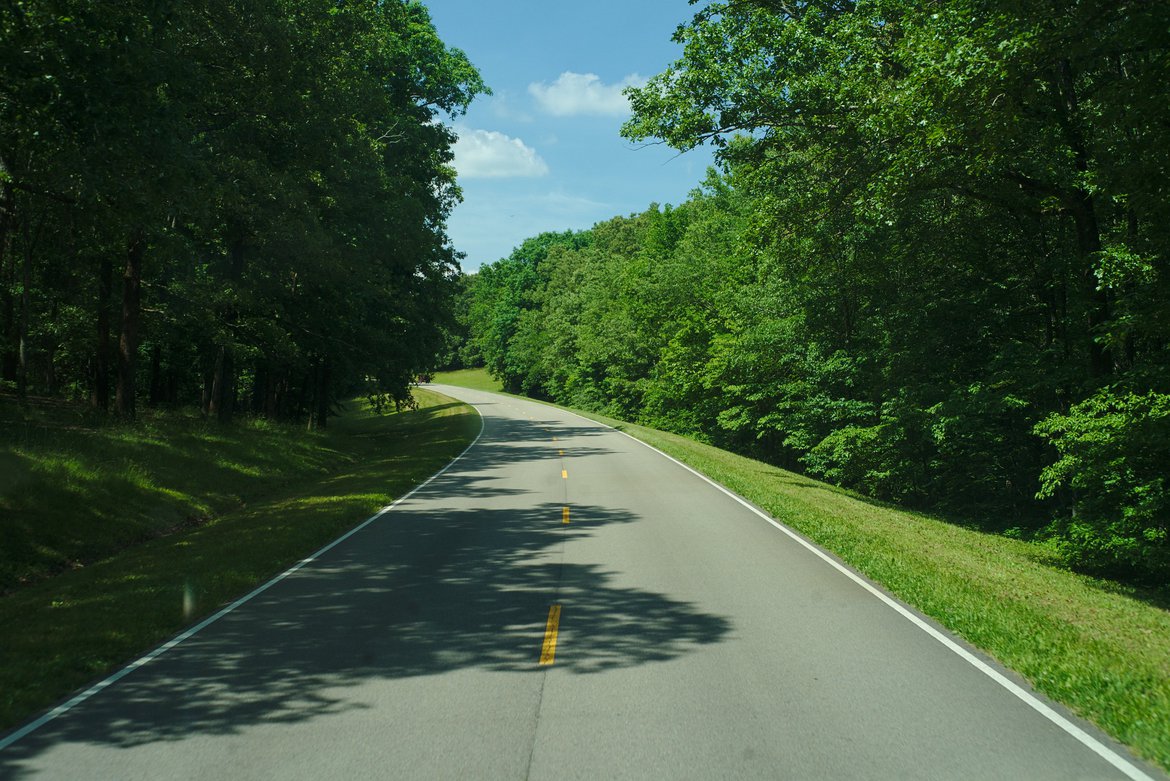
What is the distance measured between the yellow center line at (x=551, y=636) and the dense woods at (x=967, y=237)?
944cm

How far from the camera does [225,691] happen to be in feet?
19.9

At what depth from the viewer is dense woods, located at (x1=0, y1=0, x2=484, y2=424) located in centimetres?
1113

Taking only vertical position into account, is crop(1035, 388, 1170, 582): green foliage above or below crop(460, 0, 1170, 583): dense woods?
below

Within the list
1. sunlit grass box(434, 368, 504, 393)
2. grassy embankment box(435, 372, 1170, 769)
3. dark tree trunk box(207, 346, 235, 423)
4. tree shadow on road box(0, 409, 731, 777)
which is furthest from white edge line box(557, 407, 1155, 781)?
sunlit grass box(434, 368, 504, 393)

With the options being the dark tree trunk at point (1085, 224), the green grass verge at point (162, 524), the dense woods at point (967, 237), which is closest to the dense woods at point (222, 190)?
the green grass verge at point (162, 524)

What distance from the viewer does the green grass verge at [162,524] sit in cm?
735

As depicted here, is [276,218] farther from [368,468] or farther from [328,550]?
[328,550]

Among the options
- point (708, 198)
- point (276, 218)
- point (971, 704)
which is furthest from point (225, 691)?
point (708, 198)

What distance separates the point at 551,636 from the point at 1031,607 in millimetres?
5425

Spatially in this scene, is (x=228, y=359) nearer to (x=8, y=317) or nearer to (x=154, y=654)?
(x=8, y=317)

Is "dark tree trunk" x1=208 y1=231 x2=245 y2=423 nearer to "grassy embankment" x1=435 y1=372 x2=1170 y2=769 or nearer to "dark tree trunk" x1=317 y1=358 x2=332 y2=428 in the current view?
"dark tree trunk" x1=317 y1=358 x2=332 y2=428

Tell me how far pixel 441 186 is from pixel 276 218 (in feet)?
62.0

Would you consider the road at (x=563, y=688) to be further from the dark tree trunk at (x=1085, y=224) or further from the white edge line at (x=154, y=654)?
the dark tree trunk at (x=1085, y=224)

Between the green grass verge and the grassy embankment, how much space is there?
7.70 m
